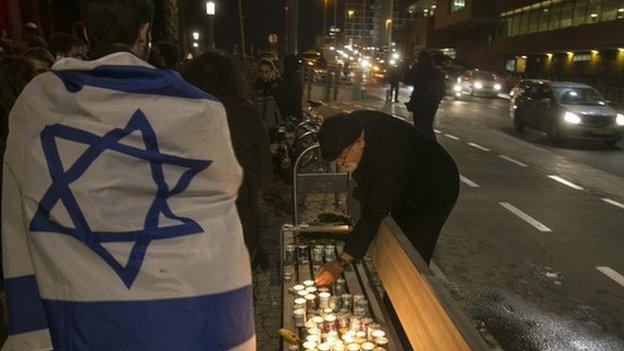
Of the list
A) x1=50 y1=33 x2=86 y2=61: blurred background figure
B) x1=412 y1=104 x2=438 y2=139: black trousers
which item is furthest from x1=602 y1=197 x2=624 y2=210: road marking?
x1=50 y1=33 x2=86 y2=61: blurred background figure

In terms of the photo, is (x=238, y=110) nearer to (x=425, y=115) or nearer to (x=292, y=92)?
(x=292, y=92)

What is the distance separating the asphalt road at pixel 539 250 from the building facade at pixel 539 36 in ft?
93.4

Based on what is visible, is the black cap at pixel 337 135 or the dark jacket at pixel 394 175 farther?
the dark jacket at pixel 394 175

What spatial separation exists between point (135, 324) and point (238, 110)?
2.15m

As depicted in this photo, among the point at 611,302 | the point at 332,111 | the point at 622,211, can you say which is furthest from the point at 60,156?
the point at 332,111

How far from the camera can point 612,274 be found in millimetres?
6000

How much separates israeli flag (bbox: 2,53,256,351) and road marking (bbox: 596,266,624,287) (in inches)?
210

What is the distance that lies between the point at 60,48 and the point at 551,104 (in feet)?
43.8

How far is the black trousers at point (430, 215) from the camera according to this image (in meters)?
3.97

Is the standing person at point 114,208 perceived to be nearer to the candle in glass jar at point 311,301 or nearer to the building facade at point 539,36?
the candle in glass jar at point 311,301

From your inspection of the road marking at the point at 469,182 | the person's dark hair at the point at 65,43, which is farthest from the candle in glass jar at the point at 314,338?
the road marking at the point at 469,182

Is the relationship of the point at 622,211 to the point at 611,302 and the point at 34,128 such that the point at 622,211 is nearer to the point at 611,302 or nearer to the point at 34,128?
the point at 611,302

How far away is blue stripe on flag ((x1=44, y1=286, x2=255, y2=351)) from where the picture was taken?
5.66 ft

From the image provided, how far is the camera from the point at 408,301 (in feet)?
10.6
